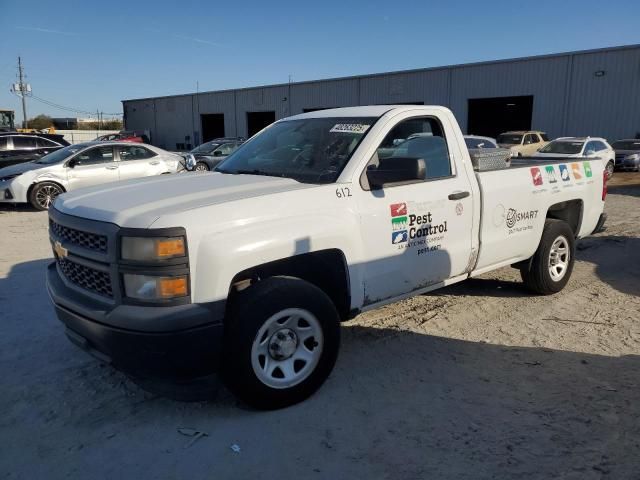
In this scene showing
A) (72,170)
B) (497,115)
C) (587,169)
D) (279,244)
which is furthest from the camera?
(497,115)

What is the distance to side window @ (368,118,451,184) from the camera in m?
4.17

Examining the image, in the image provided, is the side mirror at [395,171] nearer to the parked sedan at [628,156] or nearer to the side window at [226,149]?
the side window at [226,149]

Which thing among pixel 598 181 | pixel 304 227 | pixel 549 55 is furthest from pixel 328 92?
pixel 304 227

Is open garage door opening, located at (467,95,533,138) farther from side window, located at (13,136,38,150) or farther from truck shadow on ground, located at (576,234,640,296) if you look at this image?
truck shadow on ground, located at (576,234,640,296)

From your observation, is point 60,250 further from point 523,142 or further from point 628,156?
point 628,156

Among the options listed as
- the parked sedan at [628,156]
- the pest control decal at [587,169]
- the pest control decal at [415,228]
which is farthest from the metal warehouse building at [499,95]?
the pest control decal at [415,228]

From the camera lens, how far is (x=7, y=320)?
192 inches

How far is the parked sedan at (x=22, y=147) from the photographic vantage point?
571 inches

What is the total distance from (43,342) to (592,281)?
5823 mm

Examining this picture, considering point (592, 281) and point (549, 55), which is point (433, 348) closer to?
point (592, 281)

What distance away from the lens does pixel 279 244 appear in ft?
10.5

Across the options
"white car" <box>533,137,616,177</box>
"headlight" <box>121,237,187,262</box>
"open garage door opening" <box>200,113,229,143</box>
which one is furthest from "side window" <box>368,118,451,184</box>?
"open garage door opening" <box>200,113,229,143</box>

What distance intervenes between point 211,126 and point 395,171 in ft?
155

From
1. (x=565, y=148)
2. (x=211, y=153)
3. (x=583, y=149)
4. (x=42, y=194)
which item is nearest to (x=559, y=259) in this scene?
(x=42, y=194)
